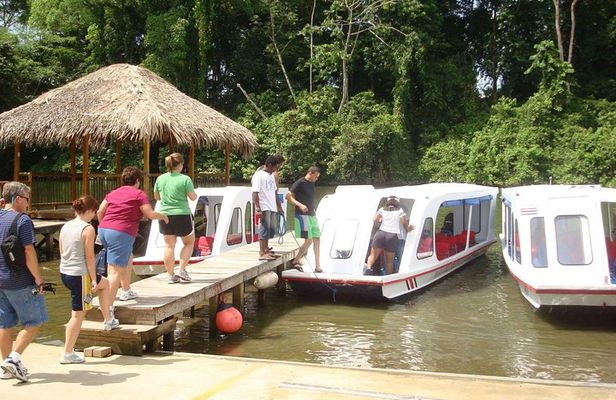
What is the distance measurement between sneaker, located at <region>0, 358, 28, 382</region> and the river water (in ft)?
10.9

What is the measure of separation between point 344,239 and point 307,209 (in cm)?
118

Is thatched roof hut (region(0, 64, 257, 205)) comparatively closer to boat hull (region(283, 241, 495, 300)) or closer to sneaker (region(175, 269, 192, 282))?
boat hull (region(283, 241, 495, 300))

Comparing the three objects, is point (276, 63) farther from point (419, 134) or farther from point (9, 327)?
point (9, 327)

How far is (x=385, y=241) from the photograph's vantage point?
1230 centimetres

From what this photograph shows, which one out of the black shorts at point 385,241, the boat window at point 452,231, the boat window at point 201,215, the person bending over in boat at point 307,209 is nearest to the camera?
the person bending over in boat at point 307,209

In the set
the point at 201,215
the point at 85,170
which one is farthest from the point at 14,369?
the point at 85,170

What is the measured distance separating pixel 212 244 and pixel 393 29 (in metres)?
29.4

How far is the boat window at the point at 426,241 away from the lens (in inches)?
509

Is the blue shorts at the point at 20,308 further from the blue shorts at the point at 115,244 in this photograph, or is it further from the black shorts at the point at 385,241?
the black shorts at the point at 385,241

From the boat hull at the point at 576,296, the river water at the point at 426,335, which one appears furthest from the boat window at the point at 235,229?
the boat hull at the point at 576,296

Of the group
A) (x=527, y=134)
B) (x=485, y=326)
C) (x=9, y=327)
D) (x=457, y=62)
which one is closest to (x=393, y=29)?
(x=457, y=62)

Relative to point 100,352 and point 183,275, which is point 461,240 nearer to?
point 183,275

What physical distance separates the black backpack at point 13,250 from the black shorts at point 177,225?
289 cm

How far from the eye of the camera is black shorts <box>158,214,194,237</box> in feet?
29.1
